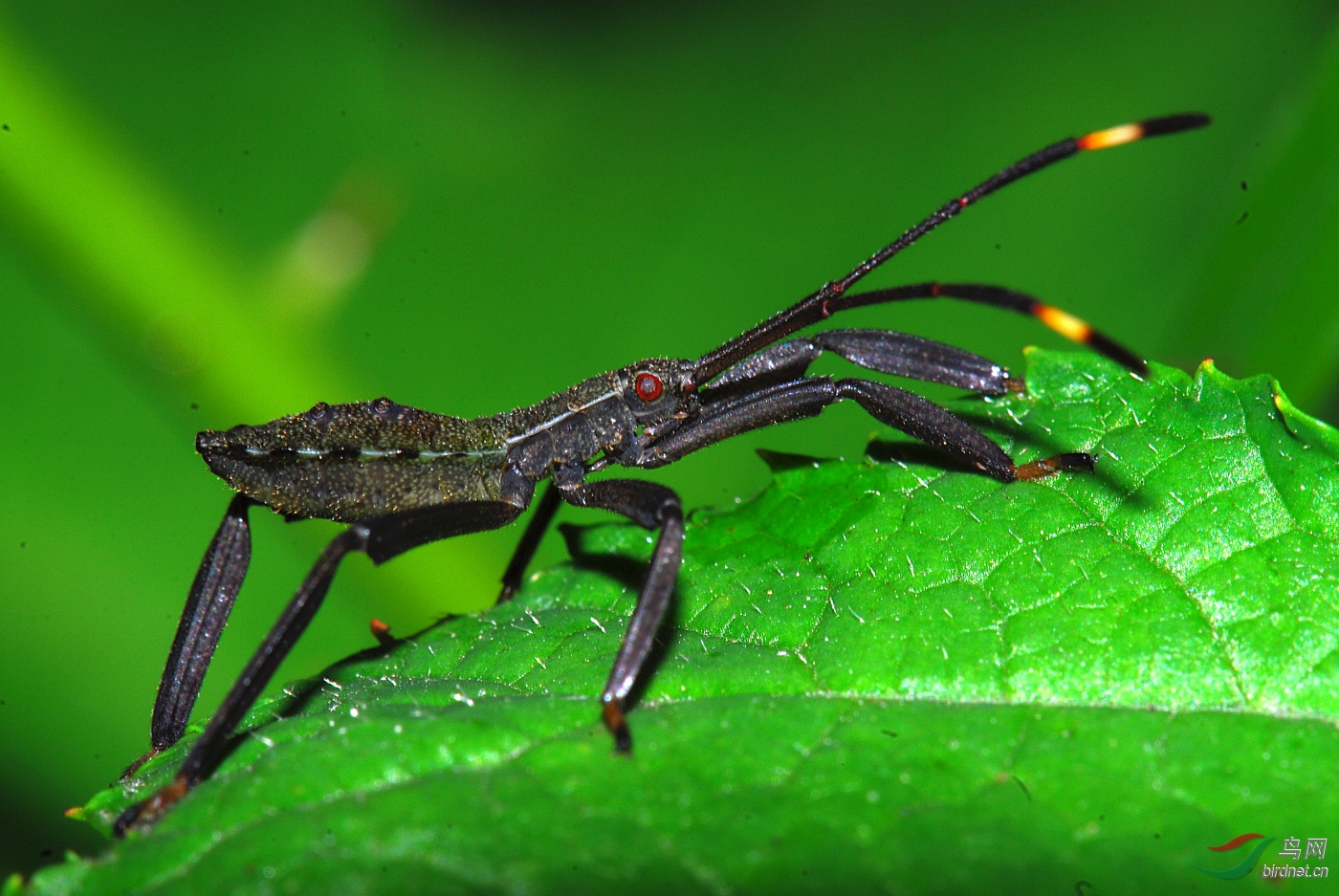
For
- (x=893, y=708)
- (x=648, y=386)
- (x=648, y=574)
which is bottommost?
(x=893, y=708)

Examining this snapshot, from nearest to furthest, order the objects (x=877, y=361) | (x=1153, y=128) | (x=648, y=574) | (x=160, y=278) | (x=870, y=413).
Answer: (x=648, y=574) < (x=1153, y=128) < (x=870, y=413) < (x=877, y=361) < (x=160, y=278)

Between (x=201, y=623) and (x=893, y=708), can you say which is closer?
(x=893, y=708)

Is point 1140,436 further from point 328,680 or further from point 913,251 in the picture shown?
point 913,251

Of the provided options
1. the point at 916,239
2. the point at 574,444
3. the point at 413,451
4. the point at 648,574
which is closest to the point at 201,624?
the point at 413,451

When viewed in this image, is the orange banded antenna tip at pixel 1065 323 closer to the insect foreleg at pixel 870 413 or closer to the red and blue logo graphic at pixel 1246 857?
the insect foreleg at pixel 870 413

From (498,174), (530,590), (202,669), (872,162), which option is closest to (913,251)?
(872,162)

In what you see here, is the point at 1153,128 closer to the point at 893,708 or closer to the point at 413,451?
the point at 893,708

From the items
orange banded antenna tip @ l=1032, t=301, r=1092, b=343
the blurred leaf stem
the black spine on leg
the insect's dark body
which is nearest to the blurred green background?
the blurred leaf stem
